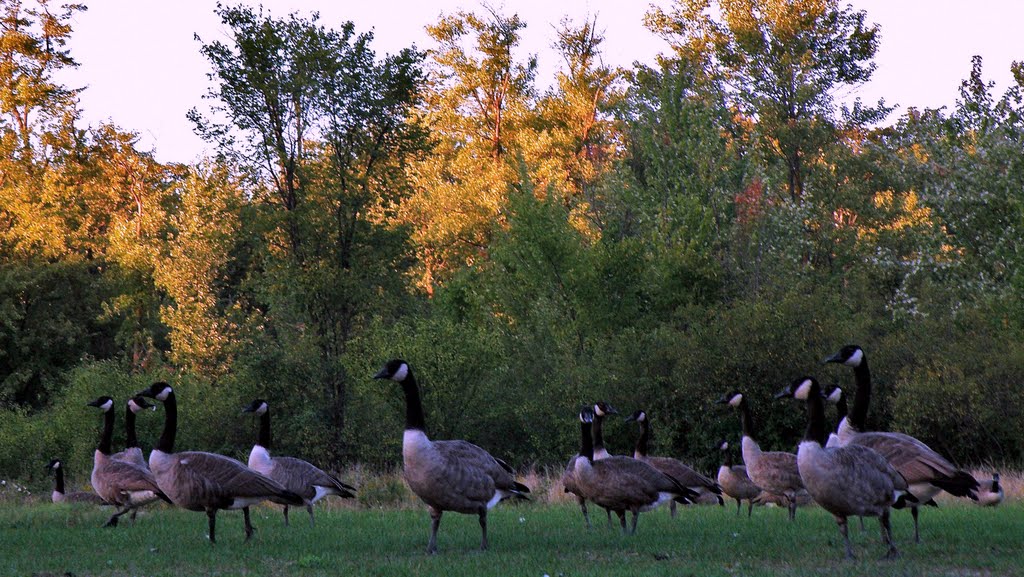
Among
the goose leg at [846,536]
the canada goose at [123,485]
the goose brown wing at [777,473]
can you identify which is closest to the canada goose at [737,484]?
the goose brown wing at [777,473]

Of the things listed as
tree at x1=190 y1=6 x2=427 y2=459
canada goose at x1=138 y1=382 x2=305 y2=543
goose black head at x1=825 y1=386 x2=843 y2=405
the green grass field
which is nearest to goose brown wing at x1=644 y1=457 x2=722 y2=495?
the green grass field

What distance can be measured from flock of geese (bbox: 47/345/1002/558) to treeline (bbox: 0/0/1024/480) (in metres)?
13.7

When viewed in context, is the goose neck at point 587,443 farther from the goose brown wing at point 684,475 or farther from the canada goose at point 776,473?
the canada goose at point 776,473

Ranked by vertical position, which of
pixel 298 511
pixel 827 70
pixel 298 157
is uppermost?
pixel 827 70

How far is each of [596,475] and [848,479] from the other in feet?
15.5

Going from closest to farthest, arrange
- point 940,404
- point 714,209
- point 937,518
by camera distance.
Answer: point 937,518
point 940,404
point 714,209

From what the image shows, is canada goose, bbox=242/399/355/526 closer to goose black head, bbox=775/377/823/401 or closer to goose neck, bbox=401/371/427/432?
goose neck, bbox=401/371/427/432

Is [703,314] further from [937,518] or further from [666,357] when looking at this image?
[937,518]

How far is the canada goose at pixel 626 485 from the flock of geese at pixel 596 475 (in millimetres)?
16

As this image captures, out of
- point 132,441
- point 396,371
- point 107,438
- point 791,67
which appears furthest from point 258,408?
point 791,67

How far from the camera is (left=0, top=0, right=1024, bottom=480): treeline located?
33.6 m

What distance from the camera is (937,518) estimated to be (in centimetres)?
1822

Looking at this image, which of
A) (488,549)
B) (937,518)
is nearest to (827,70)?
(937,518)

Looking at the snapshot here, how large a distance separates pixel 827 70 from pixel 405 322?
26.4m
